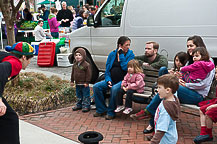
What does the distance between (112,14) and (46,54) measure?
5051 millimetres

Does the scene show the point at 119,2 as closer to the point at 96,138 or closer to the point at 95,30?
the point at 95,30

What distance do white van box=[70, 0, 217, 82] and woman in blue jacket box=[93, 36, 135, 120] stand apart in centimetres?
77

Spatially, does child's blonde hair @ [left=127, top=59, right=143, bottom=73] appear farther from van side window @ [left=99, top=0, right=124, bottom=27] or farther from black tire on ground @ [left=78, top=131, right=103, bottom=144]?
black tire on ground @ [left=78, top=131, right=103, bottom=144]

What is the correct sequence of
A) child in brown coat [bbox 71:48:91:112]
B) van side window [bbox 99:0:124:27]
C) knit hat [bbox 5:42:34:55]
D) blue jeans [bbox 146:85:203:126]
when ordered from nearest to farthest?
knit hat [bbox 5:42:34:55]
blue jeans [bbox 146:85:203:126]
child in brown coat [bbox 71:48:91:112]
van side window [bbox 99:0:124:27]

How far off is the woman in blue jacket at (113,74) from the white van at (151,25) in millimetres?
770

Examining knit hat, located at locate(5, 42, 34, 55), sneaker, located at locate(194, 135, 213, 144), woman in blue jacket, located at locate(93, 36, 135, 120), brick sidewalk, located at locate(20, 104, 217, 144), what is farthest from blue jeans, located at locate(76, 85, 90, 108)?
knit hat, located at locate(5, 42, 34, 55)

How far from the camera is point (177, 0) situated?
5.30 metres

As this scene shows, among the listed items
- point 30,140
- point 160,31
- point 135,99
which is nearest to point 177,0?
point 160,31

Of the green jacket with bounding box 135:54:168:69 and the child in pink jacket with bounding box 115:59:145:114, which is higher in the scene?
the green jacket with bounding box 135:54:168:69

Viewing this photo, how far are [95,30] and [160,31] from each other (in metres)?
1.86

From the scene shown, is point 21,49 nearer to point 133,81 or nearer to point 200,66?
point 133,81

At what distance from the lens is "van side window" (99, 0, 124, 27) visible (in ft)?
20.9

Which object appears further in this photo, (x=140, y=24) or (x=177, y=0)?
(x=140, y=24)

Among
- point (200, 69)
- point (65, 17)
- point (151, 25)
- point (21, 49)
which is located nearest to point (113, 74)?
point (151, 25)
